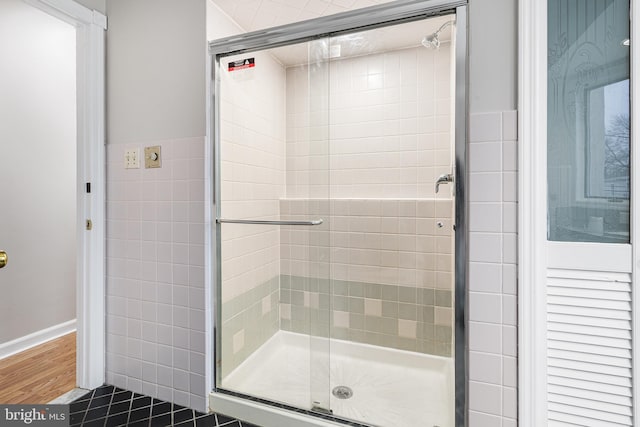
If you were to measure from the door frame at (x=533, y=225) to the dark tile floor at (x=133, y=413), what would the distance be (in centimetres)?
116

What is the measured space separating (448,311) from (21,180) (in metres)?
2.85

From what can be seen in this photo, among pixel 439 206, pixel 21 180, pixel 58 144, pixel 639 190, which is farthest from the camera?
pixel 58 144

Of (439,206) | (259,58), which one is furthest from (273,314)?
(259,58)

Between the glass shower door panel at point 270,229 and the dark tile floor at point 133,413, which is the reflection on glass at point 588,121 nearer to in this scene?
the glass shower door panel at point 270,229

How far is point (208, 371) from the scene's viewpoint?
5.08 ft

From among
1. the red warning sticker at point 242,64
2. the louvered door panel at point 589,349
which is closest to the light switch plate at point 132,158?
the red warning sticker at point 242,64

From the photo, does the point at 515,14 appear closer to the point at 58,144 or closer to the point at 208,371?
the point at 208,371

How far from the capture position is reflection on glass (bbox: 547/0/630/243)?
1051 mm

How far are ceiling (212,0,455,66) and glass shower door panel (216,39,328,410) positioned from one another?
2cm

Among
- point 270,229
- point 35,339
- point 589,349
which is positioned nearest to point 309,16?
point 270,229

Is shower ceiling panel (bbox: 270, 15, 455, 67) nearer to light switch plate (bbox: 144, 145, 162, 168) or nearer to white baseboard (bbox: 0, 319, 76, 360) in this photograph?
light switch plate (bbox: 144, 145, 162, 168)

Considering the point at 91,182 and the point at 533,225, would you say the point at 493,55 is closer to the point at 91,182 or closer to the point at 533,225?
the point at 533,225

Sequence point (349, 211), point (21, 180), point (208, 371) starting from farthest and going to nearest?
1. point (21, 180)
2. point (349, 211)
3. point (208, 371)
